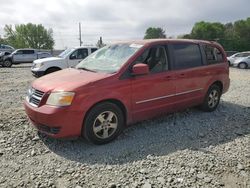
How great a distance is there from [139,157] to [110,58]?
78.6 inches

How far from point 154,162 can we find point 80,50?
957cm

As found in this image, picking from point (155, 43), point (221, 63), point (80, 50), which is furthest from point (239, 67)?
point (155, 43)

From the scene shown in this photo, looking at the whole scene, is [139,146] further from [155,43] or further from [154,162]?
[155,43]

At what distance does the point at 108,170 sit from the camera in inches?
140

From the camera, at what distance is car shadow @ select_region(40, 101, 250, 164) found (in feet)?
13.1

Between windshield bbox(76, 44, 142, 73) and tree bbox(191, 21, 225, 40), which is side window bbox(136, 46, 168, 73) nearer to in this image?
windshield bbox(76, 44, 142, 73)

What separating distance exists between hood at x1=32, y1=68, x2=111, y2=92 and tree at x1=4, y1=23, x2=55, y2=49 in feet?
265

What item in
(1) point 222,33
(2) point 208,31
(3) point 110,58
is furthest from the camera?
(2) point 208,31

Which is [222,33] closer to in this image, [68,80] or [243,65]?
[243,65]

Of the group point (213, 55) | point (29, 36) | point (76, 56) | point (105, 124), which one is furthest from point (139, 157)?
point (29, 36)

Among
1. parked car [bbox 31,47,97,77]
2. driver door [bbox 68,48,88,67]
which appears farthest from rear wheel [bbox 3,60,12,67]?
driver door [bbox 68,48,88,67]

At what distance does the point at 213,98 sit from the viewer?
6.19 m

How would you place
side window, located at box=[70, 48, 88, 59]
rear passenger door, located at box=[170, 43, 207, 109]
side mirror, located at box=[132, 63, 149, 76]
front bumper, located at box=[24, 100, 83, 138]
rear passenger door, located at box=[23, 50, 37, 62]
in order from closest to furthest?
front bumper, located at box=[24, 100, 83, 138], side mirror, located at box=[132, 63, 149, 76], rear passenger door, located at box=[170, 43, 207, 109], side window, located at box=[70, 48, 88, 59], rear passenger door, located at box=[23, 50, 37, 62]

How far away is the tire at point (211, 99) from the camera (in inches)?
237
